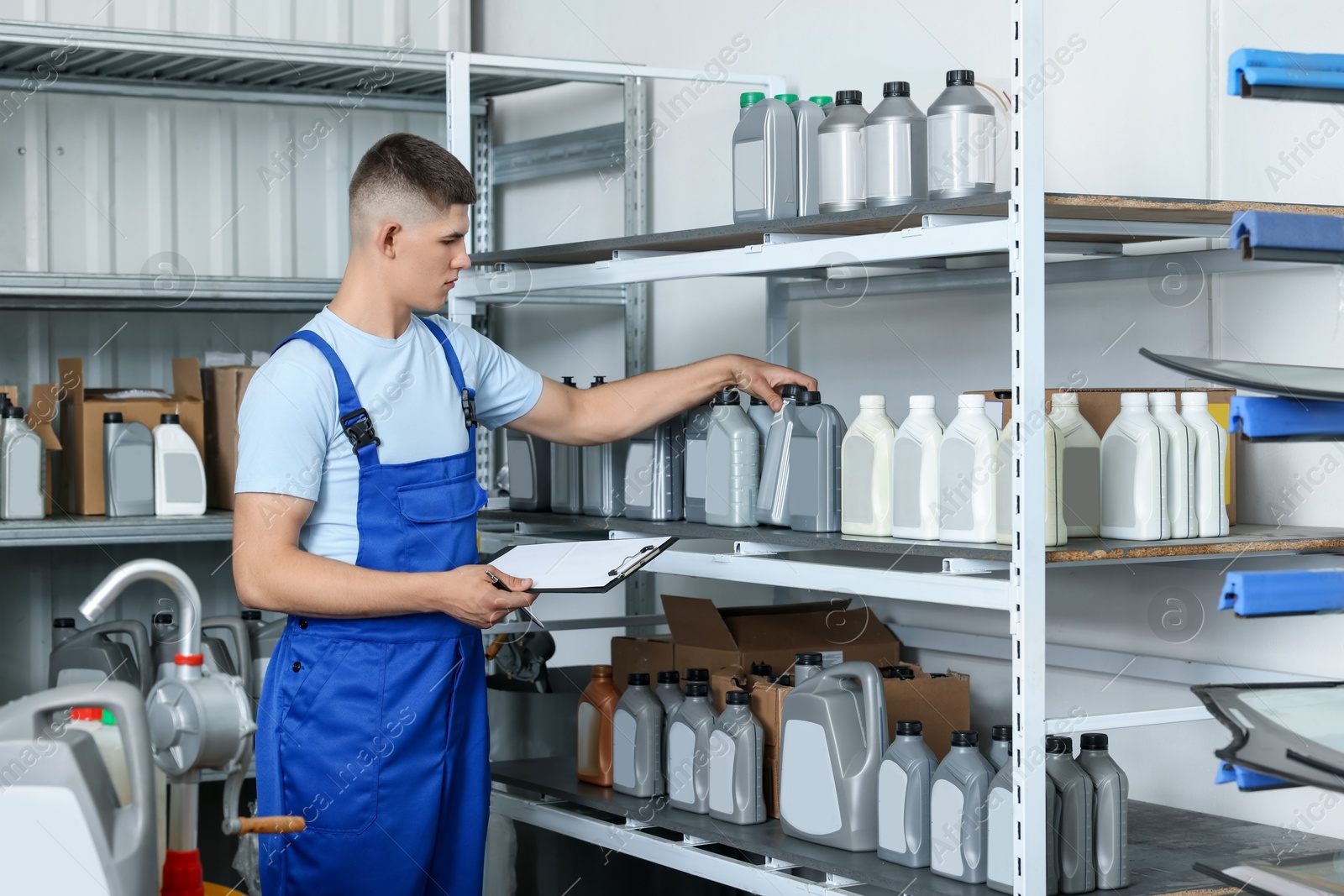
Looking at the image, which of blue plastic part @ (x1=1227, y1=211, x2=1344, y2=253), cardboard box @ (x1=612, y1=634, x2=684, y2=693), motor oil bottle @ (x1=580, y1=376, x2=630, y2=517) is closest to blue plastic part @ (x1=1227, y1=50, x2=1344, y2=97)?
blue plastic part @ (x1=1227, y1=211, x2=1344, y2=253)

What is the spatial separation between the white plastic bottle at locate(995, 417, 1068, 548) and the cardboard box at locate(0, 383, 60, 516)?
255cm

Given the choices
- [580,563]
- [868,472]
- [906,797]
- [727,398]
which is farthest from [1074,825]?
[727,398]

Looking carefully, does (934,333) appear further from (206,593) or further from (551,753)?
(206,593)

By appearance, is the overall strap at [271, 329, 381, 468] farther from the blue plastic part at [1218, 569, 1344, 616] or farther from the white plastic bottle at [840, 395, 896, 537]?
the blue plastic part at [1218, 569, 1344, 616]

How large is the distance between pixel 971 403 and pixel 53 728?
4.79 feet

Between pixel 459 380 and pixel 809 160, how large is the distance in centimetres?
79

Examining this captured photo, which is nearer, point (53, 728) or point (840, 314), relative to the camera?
point (53, 728)

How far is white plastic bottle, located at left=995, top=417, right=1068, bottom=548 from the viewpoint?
7.23 feet

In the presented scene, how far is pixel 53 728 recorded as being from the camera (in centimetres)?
146

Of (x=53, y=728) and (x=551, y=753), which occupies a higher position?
(x=53, y=728)

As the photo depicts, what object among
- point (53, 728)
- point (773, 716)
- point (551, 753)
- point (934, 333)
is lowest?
point (551, 753)

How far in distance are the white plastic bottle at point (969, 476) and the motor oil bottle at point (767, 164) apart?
1.89 feet

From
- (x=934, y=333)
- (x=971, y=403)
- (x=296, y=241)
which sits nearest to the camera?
(x=971, y=403)

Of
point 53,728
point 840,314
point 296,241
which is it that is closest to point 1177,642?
point 840,314
